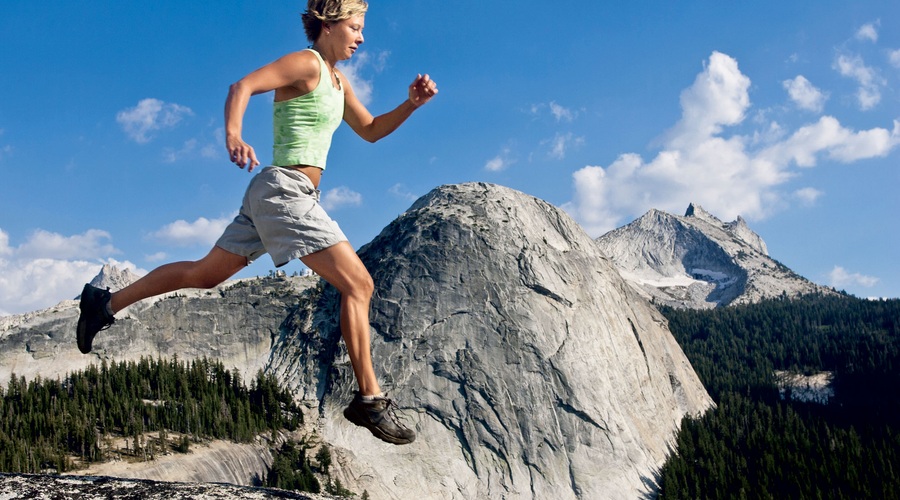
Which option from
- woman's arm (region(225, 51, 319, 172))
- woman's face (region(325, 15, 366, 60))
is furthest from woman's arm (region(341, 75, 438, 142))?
woman's arm (region(225, 51, 319, 172))

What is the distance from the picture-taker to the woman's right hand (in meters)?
4.75

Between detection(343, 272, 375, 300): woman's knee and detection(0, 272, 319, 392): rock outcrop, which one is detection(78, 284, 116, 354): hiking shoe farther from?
detection(0, 272, 319, 392): rock outcrop

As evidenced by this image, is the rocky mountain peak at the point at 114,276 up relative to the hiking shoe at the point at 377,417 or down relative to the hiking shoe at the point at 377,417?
up

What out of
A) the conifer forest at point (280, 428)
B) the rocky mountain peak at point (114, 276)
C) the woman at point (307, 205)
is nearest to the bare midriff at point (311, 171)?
the woman at point (307, 205)

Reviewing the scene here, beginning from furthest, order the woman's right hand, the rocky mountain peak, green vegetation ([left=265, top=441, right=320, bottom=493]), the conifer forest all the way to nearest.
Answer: the rocky mountain peak
green vegetation ([left=265, top=441, right=320, bottom=493])
the conifer forest
the woman's right hand

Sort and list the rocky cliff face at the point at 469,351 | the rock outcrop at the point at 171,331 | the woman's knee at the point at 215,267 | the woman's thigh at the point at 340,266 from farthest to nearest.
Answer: the rock outcrop at the point at 171,331 < the rocky cliff face at the point at 469,351 < the woman's knee at the point at 215,267 < the woman's thigh at the point at 340,266

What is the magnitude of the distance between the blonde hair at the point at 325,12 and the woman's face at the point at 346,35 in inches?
1.6

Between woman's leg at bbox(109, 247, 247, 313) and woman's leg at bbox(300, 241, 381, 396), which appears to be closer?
woman's leg at bbox(300, 241, 381, 396)

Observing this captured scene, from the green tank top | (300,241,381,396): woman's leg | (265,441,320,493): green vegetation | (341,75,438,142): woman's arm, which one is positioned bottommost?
(265,441,320,493): green vegetation

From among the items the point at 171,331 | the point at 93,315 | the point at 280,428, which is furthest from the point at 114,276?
the point at 93,315

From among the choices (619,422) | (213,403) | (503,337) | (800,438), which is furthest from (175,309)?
(800,438)

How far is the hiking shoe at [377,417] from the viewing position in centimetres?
529

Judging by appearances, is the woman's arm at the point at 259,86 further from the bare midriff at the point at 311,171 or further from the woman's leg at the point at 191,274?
the woman's leg at the point at 191,274

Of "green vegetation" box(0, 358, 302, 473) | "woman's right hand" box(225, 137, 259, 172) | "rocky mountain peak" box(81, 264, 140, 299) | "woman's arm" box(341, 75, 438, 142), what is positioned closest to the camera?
"woman's right hand" box(225, 137, 259, 172)
